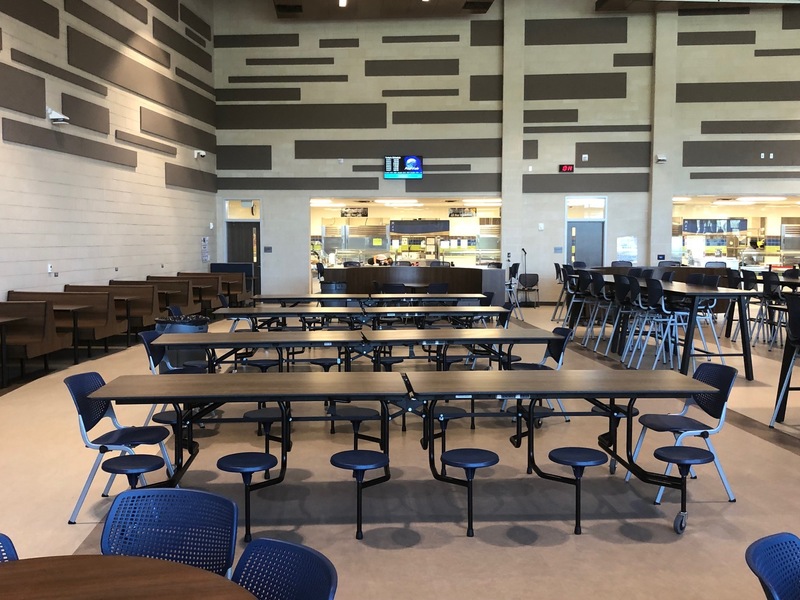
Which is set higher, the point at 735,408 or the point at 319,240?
the point at 319,240

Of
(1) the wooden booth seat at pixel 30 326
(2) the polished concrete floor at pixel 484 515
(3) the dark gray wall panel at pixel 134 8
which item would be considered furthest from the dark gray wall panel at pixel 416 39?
(2) the polished concrete floor at pixel 484 515

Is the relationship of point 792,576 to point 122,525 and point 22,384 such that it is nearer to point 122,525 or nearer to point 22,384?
point 122,525

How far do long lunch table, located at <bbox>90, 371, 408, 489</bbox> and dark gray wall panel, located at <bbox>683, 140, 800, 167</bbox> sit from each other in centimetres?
1244

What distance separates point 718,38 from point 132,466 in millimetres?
14658

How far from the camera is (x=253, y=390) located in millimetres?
3326

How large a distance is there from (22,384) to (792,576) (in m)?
7.06

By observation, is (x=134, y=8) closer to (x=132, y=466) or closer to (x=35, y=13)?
(x=35, y=13)

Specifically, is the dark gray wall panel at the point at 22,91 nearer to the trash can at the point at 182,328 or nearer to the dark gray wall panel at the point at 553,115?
the trash can at the point at 182,328

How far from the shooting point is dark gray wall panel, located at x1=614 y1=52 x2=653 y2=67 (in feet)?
45.6

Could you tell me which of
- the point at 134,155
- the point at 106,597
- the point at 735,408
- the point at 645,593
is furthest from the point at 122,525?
the point at 134,155

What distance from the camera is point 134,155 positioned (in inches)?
420

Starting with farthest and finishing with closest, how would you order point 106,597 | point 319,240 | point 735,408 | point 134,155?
1. point 319,240
2. point 134,155
3. point 735,408
4. point 106,597

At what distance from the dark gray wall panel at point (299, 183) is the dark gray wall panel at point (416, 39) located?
2993 mm

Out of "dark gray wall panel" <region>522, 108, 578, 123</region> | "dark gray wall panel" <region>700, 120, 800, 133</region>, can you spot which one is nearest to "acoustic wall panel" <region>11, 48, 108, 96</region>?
"dark gray wall panel" <region>522, 108, 578, 123</region>
